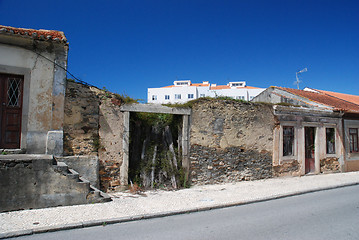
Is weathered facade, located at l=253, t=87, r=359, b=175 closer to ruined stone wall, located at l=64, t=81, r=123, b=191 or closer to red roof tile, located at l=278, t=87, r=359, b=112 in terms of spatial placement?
red roof tile, located at l=278, t=87, r=359, b=112

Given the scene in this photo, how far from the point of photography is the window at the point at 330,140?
13.8m

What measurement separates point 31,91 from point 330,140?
14585 mm

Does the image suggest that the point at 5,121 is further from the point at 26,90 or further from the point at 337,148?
the point at 337,148

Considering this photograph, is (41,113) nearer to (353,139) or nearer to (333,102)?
(353,139)

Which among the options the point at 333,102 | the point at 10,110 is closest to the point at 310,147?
the point at 333,102

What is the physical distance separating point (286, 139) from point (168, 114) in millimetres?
6297

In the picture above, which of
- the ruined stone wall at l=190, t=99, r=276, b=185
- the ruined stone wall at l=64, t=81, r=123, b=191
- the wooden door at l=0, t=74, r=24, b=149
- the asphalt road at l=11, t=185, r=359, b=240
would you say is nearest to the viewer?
the asphalt road at l=11, t=185, r=359, b=240

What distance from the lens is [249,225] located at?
538cm

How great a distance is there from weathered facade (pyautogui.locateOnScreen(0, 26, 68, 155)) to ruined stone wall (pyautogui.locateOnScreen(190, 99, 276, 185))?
4.94m

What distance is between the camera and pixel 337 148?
13859 millimetres

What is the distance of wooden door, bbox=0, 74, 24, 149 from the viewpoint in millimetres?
7223

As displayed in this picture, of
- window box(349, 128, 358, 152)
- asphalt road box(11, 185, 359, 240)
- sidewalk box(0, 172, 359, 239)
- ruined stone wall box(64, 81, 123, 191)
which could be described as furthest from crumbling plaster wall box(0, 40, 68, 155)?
window box(349, 128, 358, 152)

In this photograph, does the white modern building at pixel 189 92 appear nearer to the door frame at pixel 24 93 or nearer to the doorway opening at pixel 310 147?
the doorway opening at pixel 310 147

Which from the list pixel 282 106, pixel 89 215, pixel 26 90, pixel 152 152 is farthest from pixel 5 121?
pixel 282 106
